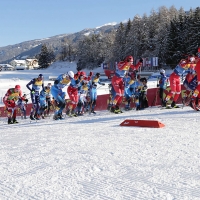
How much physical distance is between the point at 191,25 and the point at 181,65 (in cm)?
4576

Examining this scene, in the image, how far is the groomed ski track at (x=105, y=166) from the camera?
344 cm

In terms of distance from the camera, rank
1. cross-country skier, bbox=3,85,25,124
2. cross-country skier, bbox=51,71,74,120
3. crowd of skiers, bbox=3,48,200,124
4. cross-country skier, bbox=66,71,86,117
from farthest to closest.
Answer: cross-country skier, bbox=66,71,86,117 → cross-country skier, bbox=3,85,25,124 → crowd of skiers, bbox=3,48,200,124 → cross-country skier, bbox=51,71,74,120

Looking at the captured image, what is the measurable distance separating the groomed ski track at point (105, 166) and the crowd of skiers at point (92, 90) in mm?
5385

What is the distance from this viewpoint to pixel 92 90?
571 inches

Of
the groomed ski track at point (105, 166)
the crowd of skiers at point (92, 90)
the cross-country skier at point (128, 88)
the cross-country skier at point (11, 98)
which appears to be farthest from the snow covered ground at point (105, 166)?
the cross-country skier at point (128, 88)

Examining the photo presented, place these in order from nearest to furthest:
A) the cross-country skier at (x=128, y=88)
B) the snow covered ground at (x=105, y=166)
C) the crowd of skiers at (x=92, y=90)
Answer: the snow covered ground at (x=105, y=166) → the crowd of skiers at (x=92, y=90) → the cross-country skier at (x=128, y=88)

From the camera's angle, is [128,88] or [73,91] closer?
[73,91]

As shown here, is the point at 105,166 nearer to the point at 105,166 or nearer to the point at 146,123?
the point at 105,166

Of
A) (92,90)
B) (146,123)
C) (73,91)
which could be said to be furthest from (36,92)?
(146,123)

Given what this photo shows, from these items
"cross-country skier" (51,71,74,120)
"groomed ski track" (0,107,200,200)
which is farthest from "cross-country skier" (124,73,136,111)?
"groomed ski track" (0,107,200,200)

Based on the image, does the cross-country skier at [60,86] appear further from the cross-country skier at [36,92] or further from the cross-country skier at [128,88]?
the cross-country skier at [128,88]

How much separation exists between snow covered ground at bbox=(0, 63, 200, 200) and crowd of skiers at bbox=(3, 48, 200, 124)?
5385mm

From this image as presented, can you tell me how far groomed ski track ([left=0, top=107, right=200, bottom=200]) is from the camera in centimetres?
344

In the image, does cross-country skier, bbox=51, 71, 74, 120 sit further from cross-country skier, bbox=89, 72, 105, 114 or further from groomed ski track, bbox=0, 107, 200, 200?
groomed ski track, bbox=0, 107, 200, 200
